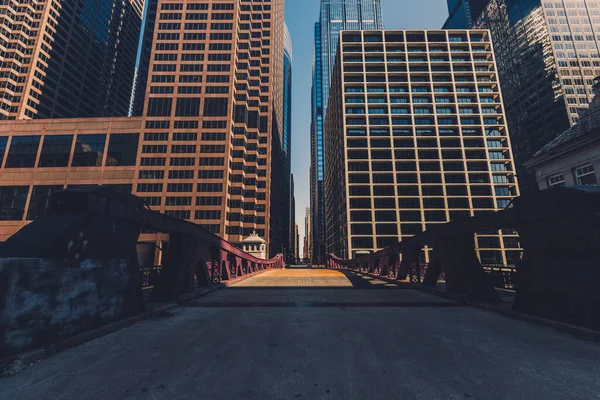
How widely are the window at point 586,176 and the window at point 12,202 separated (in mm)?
95036

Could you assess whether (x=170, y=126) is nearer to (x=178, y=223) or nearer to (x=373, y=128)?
(x=373, y=128)

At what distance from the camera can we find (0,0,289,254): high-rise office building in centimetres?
6053

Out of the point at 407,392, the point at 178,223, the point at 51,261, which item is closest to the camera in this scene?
the point at 407,392

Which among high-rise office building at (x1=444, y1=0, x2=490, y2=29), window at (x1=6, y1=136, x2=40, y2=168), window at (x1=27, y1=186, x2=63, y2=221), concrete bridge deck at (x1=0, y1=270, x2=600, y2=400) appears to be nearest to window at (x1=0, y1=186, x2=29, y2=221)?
window at (x1=27, y1=186, x2=63, y2=221)

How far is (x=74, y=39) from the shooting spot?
3440 inches

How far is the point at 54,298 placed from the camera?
4965 millimetres

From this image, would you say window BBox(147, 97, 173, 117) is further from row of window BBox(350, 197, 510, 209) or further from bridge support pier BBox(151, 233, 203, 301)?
bridge support pier BBox(151, 233, 203, 301)

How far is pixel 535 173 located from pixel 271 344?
30.5m

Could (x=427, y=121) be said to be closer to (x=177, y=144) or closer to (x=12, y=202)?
(x=177, y=144)

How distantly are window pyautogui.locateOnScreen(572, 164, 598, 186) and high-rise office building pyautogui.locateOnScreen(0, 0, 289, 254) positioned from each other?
59.4 m

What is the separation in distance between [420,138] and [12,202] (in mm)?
102101

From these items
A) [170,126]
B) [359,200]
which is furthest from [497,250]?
[170,126]

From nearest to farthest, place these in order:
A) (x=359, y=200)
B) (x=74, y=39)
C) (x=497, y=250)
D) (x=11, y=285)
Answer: (x=11, y=285)
(x=497, y=250)
(x=359, y=200)
(x=74, y=39)

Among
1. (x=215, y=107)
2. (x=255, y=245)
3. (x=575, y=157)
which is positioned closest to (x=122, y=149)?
(x=215, y=107)
